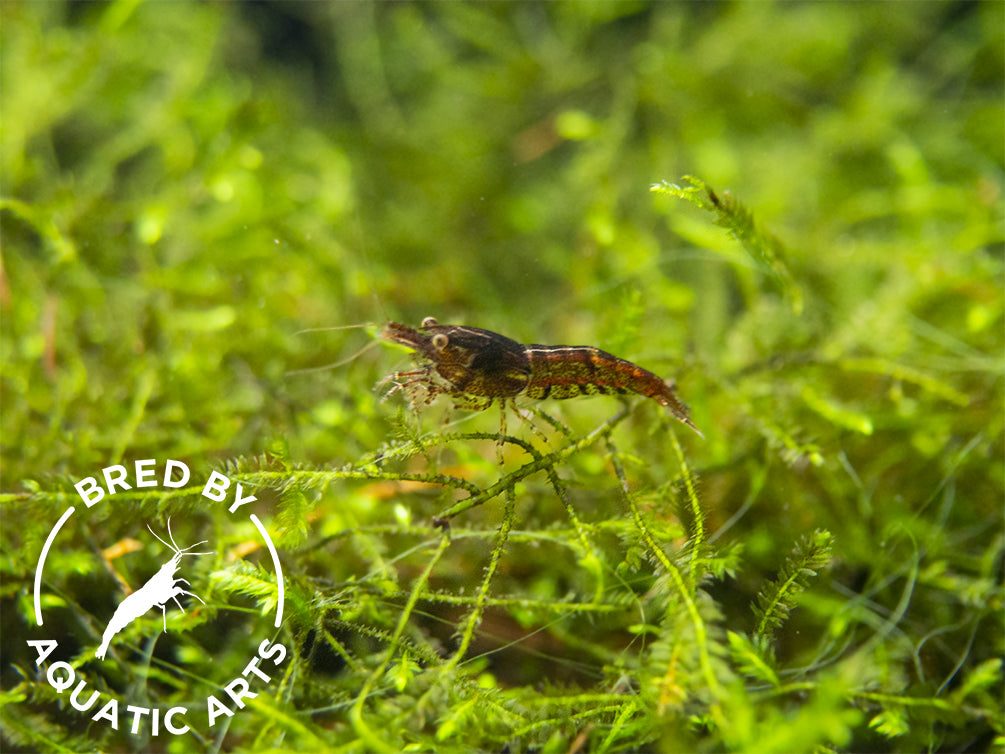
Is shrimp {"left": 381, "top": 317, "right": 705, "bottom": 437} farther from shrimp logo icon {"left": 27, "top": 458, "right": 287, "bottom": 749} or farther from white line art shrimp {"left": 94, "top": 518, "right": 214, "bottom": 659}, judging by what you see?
white line art shrimp {"left": 94, "top": 518, "right": 214, "bottom": 659}

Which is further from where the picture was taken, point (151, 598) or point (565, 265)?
point (565, 265)

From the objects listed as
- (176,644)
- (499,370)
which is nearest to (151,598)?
(176,644)

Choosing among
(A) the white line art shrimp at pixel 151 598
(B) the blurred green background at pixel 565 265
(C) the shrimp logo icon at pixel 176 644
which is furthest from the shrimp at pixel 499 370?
(A) the white line art shrimp at pixel 151 598

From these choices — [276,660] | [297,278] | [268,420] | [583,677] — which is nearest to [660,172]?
→ [297,278]

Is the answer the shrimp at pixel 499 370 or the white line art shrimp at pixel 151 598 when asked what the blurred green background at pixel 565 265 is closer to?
the shrimp at pixel 499 370

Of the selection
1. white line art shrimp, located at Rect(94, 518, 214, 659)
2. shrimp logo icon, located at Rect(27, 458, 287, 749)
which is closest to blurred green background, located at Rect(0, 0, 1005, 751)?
shrimp logo icon, located at Rect(27, 458, 287, 749)

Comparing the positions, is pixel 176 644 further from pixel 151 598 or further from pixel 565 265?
pixel 565 265
